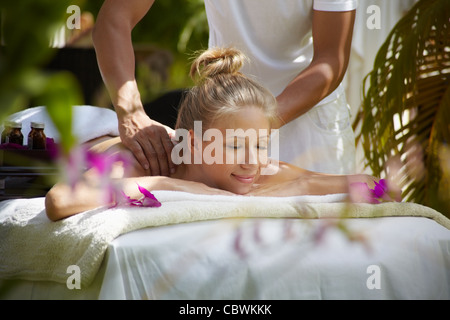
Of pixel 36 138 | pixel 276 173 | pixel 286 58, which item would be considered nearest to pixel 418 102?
pixel 286 58

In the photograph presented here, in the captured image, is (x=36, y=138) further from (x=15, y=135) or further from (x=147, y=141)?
(x=147, y=141)

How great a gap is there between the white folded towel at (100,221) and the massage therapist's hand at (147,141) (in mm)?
319

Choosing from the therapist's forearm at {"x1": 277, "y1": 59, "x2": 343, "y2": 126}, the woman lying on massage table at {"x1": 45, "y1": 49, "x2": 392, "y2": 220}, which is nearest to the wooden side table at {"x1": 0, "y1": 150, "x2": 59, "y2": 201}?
the woman lying on massage table at {"x1": 45, "y1": 49, "x2": 392, "y2": 220}

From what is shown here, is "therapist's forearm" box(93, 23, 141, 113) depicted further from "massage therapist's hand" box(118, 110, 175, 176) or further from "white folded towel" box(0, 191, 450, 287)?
"white folded towel" box(0, 191, 450, 287)

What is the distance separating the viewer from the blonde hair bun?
162cm

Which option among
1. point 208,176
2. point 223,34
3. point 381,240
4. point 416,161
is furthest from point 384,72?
point 381,240

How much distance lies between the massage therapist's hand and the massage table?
382 mm

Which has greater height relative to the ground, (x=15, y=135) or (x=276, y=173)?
(x=15, y=135)

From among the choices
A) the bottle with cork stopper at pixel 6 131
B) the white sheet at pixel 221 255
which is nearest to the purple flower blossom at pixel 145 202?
the white sheet at pixel 221 255

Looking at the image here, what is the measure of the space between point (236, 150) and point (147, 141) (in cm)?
25

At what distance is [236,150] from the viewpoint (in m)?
1.40
